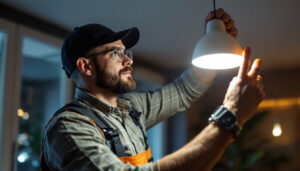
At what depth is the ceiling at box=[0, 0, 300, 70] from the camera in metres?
2.39

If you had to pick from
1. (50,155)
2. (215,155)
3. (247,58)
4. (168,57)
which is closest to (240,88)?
(247,58)

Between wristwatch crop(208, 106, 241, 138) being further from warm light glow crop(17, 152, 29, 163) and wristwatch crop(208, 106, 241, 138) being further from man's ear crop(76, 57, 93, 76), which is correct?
warm light glow crop(17, 152, 29, 163)

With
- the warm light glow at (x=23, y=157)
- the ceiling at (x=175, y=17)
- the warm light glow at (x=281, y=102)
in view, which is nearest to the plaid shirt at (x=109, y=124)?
the ceiling at (x=175, y=17)

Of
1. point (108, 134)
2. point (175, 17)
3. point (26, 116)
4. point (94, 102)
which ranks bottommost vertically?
point (26, 116)

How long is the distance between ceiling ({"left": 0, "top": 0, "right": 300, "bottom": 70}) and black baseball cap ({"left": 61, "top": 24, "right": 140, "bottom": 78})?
1.09m

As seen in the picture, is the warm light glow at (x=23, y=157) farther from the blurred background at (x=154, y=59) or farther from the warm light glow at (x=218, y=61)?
the warm light glow at (x=218, y=61)

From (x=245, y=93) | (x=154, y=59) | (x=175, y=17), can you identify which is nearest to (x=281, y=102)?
(x=154, y=59)

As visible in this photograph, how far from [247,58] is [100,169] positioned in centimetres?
55

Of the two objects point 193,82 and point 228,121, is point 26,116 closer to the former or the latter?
point 193,82

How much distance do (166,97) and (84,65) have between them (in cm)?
43

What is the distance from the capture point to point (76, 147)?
3.04 feet

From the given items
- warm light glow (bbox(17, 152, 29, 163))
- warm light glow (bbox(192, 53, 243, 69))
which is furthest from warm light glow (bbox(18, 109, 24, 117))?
warm light glow (bbox(192, 53, 243, 69))

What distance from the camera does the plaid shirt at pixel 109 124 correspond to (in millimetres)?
915

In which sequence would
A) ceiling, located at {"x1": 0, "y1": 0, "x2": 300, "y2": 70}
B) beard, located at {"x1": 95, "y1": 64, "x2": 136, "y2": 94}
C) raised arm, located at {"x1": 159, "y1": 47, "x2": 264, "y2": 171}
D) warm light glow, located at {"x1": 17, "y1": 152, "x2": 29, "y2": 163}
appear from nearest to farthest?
raised arm, located at {"x1": 159, "y1": 47, "x2": 264, "y2": 171} → beard, located at {"x1": 95, "y1": 64, "x2": 136, "y2": 94} → ceiling, located at {"x1": 0, "y1": 0, "x2": 300, "y2": 70} → warm light glow, located at {"x1": 17, "y1": 152, "x2": 29, "y2": 163}
